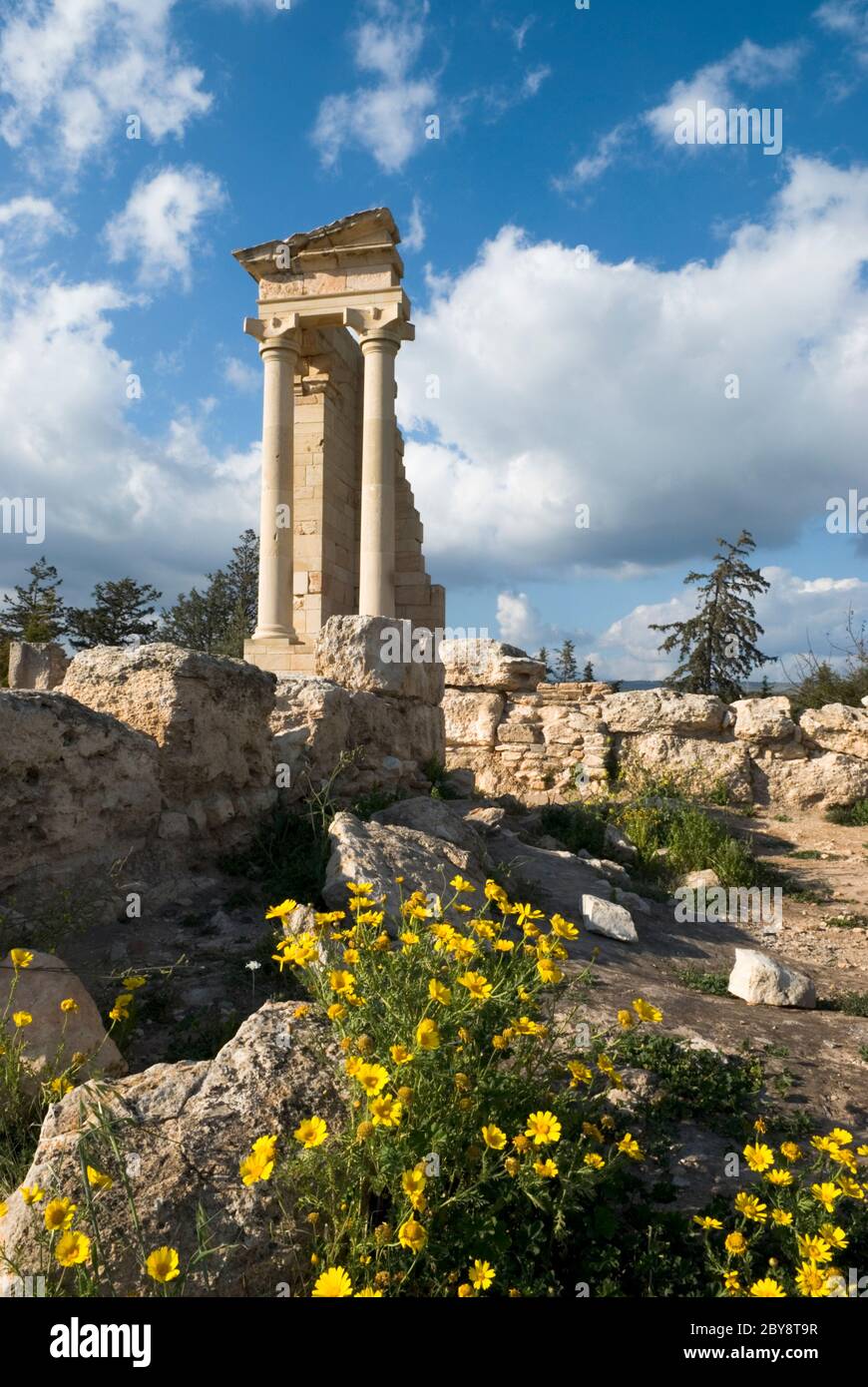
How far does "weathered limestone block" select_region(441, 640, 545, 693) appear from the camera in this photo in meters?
13.9

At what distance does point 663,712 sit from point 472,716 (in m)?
3.14

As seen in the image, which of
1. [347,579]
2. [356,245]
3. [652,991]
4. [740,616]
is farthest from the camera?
[740,616]

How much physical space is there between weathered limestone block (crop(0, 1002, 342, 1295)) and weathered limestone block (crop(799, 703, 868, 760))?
39.0 ft

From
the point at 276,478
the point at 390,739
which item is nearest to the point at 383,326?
the point at 276,478

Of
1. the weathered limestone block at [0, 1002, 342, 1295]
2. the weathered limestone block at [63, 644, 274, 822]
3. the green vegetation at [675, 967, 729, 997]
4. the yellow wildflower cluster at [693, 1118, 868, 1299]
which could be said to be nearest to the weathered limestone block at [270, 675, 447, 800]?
the weathered limestone block at [63, 644, 274, 822]

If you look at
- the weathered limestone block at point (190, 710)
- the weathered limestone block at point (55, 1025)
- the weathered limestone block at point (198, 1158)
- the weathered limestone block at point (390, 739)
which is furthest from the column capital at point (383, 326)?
the weathered limestone block at point (198, 1158)

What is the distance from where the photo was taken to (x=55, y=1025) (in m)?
2.88

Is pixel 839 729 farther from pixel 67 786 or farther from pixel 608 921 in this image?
pixel 67 786

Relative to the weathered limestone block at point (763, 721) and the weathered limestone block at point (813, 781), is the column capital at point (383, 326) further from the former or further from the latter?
the weathered limestone block at point (813, 781)

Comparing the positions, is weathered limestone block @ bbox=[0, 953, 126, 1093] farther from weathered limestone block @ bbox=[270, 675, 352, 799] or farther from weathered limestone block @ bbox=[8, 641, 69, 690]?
weathered limestone block @ bbox=[8, 641, 69, 690]
